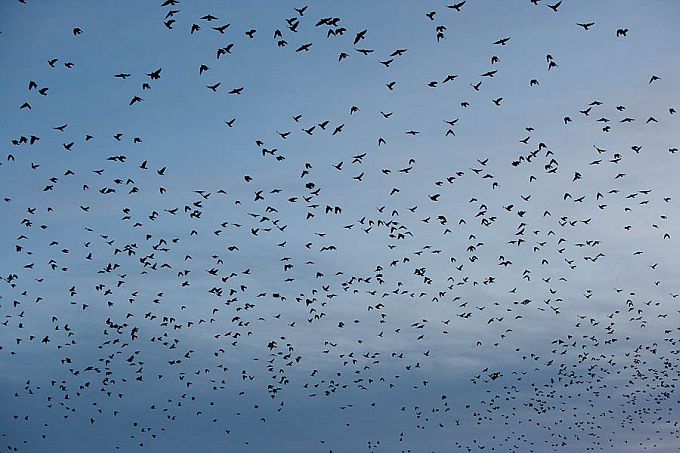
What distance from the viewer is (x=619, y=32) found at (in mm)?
44125

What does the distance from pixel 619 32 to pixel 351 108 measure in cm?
1667

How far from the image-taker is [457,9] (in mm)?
40188

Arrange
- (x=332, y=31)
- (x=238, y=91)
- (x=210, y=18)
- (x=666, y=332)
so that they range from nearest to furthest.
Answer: (x=210, y=18)
(x=332, y=31)
(x=238, y=91)
(x=666, y=332)

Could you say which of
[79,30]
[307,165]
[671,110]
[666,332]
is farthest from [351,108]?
[666,332]

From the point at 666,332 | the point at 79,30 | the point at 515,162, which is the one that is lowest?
the point at 666,332

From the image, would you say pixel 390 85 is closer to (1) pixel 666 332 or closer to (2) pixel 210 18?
(2) pixel 210 18

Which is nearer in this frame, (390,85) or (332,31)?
(332,31)

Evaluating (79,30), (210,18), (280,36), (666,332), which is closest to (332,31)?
(280,36)

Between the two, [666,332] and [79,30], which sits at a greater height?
[79,30]

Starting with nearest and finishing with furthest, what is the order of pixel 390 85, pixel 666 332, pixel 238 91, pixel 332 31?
1. pixel 332 31
2. pixel 238 91
3. pixel 390 85
4. pixel 666 332

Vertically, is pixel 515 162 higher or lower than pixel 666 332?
higher

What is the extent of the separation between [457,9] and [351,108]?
36.3 ft

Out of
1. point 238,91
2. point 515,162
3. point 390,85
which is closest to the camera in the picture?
point 238,91

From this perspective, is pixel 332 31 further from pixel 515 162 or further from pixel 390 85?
pixel 515 162
